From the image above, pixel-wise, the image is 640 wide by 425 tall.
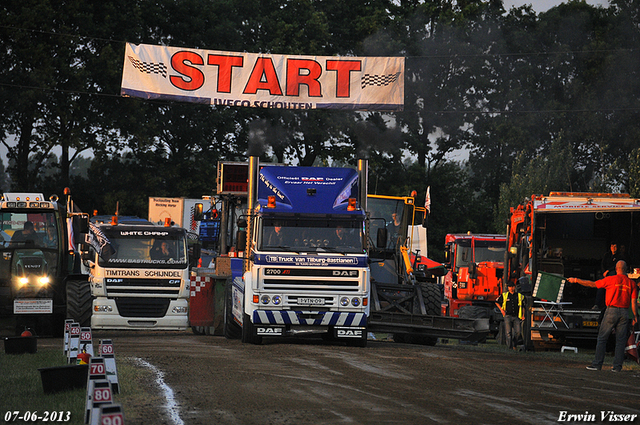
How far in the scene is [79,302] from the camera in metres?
20.2

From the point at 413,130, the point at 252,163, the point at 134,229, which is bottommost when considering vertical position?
the point at 134,229

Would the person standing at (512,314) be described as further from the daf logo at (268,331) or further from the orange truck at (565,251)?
the daf logo at (268,331)

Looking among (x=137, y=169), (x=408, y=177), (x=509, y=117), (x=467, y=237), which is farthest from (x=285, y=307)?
(x=509, y=117)

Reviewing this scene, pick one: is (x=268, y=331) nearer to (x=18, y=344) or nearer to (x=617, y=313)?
(x=18, y=344)

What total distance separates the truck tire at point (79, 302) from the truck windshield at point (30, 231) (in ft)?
3.47

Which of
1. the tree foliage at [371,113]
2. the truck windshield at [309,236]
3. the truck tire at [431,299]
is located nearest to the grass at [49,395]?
the truck windshield at [309,236]

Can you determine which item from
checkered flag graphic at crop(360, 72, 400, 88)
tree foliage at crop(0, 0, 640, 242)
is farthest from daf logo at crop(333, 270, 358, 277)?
tree foliage at crop(0, 0, 640, 242)

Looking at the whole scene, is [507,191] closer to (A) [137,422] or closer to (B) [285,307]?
(B) [285,307]

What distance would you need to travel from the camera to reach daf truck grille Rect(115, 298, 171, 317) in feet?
67.8

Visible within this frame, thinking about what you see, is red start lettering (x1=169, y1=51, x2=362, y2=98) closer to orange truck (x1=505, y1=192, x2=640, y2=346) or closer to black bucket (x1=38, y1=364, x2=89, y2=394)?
orange truck (x1=505, y1=192, x2=640, y2=346)

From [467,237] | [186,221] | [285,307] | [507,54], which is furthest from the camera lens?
[507,54]

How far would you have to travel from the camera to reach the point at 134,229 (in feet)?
70.0

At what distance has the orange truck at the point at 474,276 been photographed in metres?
25.9

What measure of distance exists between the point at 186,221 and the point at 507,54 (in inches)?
951
